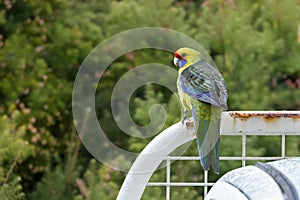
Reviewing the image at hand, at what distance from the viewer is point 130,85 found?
4.24 meters

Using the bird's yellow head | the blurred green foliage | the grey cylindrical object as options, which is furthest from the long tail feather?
the blurred green foliage

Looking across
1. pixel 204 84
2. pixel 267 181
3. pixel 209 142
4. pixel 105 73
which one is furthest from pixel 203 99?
pixel 105 73

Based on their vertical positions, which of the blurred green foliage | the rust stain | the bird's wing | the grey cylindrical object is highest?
the blurred green foliage

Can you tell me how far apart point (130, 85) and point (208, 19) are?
61cm

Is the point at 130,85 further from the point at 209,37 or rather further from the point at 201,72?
the point at 201,72

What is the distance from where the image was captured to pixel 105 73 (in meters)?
4.60

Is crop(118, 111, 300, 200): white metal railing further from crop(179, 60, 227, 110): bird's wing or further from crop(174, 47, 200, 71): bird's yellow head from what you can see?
crop(174, 47, 200, 71): bird's yellow head

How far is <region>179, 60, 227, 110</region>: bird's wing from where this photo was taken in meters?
1.84

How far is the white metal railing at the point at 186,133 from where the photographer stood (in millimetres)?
1652

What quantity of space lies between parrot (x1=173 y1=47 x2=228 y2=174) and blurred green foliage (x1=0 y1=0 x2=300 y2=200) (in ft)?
4.75

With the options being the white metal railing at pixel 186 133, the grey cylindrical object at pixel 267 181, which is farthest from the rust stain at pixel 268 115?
the grey cylindrical object at pixel 267 181

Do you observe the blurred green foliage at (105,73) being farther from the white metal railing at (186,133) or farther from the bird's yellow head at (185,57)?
the white metal railing at (186,133)

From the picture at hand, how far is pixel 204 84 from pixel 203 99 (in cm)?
4

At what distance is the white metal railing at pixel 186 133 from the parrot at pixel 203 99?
0.04 m
